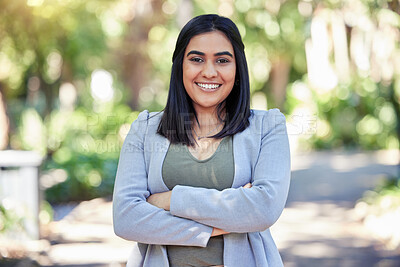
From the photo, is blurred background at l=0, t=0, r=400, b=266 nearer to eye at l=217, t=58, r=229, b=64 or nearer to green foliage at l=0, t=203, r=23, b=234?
green foliage at l=0, t=203, r=23, b=234

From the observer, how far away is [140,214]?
2.13 meters

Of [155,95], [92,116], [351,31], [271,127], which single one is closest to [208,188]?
[271,127]

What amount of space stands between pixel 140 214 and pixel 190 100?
1.82ft

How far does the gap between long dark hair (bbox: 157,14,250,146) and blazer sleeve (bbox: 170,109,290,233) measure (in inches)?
9.1

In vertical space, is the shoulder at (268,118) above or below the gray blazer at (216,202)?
above

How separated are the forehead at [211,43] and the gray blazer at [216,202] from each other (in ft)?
1.07

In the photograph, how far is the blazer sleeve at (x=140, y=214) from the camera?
2045 mm

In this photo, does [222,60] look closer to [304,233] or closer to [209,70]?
[209,70]

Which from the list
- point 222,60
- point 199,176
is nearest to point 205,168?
point 199,176

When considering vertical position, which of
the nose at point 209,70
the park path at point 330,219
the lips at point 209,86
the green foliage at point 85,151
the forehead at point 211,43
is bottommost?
the park path at point 330,219

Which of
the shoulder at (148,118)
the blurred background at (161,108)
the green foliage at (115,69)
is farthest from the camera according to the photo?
the green foliage at (115,69)

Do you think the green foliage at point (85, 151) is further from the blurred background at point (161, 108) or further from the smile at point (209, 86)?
the smile at point (209, 86)

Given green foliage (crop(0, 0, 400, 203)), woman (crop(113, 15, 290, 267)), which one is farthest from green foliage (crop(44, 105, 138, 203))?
woman (crop(113, 15, 290, 267))

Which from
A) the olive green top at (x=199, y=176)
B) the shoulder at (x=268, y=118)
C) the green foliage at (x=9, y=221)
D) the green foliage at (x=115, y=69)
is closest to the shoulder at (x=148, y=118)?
the olive green top at (x=199, y=176)
